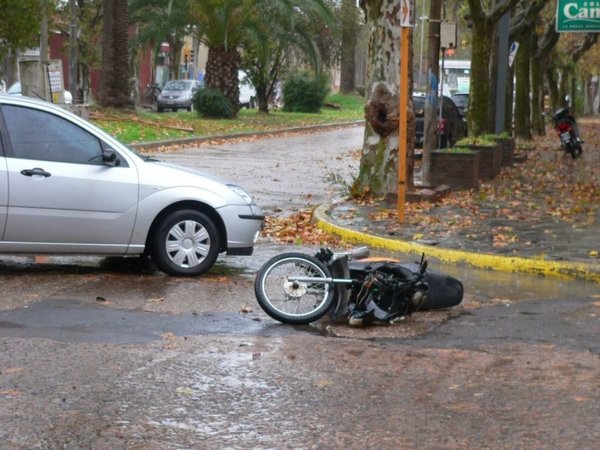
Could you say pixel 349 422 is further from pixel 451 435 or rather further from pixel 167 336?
pixel 167 336

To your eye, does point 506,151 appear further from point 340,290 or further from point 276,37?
point 276,37

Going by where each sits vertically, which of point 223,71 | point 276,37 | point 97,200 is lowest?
point 97,200

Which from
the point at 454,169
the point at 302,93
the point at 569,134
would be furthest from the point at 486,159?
the point at 302,93

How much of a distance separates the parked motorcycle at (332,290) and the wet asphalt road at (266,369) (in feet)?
0.44

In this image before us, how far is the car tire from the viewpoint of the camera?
10.7 m

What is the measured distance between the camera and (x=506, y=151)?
86.0 feet

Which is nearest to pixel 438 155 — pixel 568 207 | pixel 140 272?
pixel 568 207

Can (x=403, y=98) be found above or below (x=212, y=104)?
above

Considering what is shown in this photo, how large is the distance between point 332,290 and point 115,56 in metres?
27.4

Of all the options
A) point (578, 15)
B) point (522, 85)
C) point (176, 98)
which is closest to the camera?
point (578, 15)

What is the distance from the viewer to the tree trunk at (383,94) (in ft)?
55.8

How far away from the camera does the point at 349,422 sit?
6273 millimetres

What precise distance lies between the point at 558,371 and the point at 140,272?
4.71 meters

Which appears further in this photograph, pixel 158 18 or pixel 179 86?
pixel 179 86
